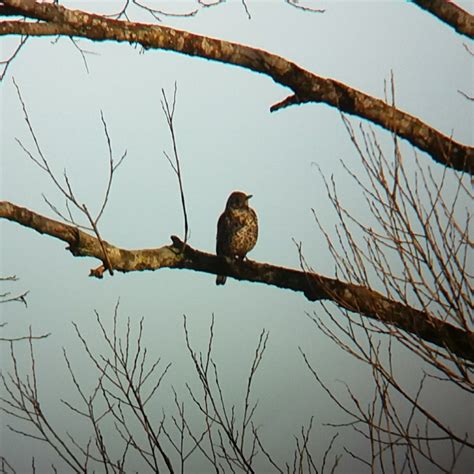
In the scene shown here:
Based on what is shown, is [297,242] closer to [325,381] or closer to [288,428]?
[325,381]

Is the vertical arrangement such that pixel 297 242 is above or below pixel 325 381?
above

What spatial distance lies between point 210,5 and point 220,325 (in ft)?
3.64

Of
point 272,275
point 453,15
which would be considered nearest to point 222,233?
point 272,275

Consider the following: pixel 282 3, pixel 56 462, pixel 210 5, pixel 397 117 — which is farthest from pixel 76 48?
pixel 56 462

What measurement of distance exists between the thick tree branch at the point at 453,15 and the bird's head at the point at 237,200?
848 millimetres

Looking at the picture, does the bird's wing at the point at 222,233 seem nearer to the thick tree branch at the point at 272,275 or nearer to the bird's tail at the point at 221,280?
the bird's tail at the point at 221,280

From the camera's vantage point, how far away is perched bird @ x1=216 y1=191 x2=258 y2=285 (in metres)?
2.23

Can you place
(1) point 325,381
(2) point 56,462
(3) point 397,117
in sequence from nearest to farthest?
(3) point 397,117
(2) point 56,462
(1) point 325,381

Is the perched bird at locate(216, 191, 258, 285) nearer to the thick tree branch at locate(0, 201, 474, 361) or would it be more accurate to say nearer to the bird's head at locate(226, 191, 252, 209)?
the bird's head at locate(226, 191, 252, 209)

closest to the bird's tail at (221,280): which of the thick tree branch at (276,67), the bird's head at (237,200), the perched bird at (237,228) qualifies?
the perched bird at (237,228)

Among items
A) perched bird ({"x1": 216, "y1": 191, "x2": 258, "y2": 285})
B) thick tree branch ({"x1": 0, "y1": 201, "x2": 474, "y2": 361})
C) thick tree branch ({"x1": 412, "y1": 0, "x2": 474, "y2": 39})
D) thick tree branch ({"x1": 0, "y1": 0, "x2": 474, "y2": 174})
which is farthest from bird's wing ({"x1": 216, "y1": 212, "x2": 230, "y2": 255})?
thick tree branch ({"x1": 412, "y1": 0, "x2": 474, "y2": 39})

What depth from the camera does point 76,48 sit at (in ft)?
7.61

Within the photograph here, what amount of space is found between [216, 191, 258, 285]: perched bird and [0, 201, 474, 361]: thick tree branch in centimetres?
29

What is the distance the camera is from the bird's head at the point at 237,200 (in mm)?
2293
